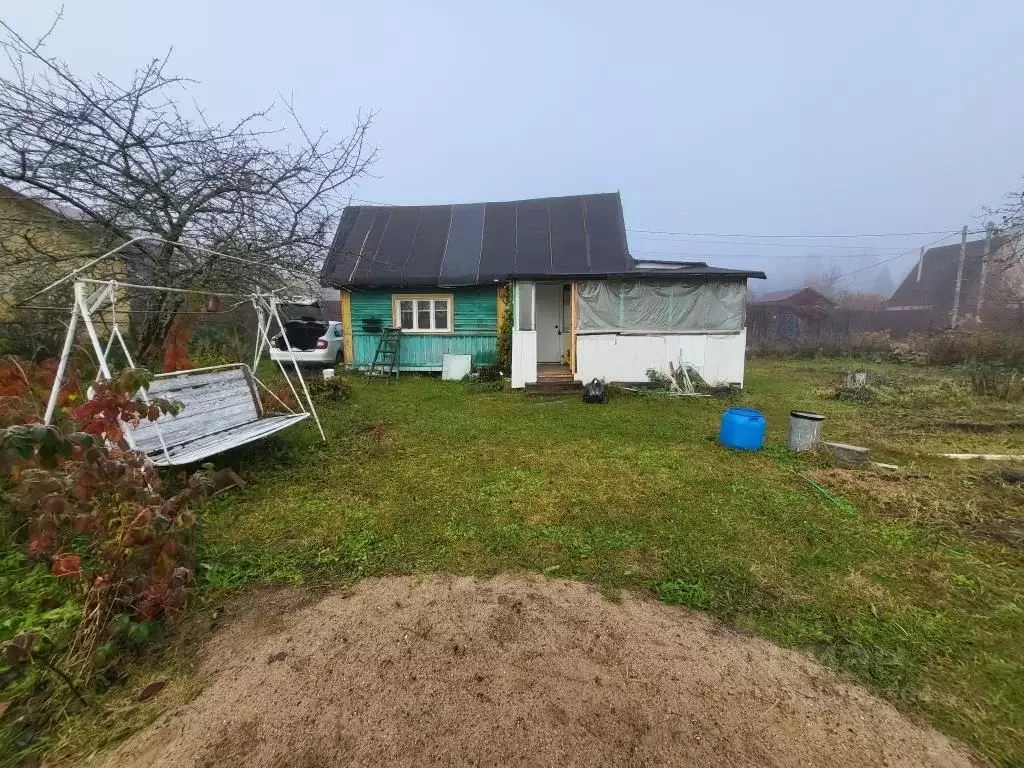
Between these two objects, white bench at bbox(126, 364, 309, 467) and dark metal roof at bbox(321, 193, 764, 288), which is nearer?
white bench at bbox(126, 364, 309, 467)

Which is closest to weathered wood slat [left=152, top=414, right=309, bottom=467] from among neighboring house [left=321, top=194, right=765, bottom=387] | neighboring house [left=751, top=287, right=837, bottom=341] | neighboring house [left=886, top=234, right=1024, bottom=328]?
neighboring house [left=321, top=194, right=765, bottom=387]

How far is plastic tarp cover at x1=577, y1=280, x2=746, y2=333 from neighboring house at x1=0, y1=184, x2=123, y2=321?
25.7ft

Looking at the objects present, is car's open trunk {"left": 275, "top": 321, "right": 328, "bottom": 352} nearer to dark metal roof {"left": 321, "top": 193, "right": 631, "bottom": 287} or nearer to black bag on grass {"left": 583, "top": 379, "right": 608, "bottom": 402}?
dark metal roof {"left": 321, "top": 193, "right": 631, "bottom": 287}

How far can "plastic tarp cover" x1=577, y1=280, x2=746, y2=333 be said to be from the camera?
9.34m

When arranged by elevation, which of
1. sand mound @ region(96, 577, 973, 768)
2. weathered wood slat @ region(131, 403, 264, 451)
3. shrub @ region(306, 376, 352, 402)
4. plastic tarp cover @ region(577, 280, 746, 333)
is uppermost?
plastic tarp cover @ region(577, 280, 746, 333)

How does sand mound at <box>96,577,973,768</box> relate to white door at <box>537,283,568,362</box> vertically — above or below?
below

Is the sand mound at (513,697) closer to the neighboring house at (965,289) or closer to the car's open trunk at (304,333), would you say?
the car's open trunk at (304,333)

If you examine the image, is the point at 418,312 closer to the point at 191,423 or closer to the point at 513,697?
the point at 191,423

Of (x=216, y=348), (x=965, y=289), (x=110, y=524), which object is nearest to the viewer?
(x=110, y=524)

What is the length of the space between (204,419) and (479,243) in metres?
9.53

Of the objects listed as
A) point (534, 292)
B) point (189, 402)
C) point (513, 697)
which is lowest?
point (513, 697)

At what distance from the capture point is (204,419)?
430 centimetres

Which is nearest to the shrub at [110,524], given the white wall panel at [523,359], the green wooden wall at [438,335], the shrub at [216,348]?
the shrub at [216,348]

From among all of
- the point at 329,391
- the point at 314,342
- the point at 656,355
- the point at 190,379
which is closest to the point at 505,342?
the point at 656,355
